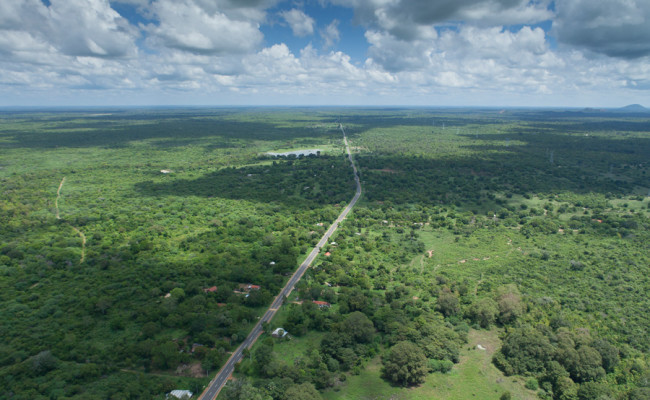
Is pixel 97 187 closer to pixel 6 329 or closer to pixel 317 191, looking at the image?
pixel 317 191

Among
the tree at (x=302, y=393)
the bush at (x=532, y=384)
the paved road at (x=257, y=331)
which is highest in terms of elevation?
the tree at (x=302, y=393)

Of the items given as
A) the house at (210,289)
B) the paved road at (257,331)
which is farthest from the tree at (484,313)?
the house at (210,289)

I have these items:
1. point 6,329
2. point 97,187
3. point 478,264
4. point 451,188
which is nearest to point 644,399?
point 478,264

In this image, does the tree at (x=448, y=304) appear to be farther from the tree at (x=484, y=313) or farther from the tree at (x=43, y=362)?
the tree at (x=43, y=362)

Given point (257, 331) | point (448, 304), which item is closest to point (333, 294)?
point (257, 331)

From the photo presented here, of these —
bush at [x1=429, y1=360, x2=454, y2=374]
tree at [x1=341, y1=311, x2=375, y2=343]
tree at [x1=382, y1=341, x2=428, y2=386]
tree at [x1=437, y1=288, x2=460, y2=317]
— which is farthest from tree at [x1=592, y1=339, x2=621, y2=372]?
tree at [x1=341, y1=311, x2=375, y2=343]

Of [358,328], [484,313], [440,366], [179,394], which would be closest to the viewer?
[179,394]

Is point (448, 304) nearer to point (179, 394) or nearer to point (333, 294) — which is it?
point (333, 294)

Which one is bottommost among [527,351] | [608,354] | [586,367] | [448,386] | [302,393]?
[448,386]
